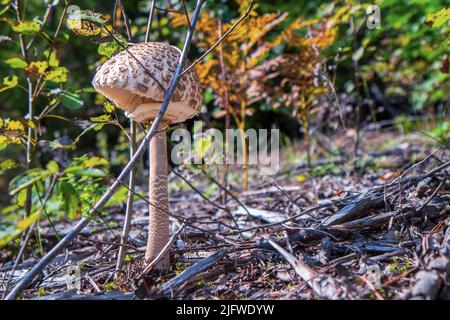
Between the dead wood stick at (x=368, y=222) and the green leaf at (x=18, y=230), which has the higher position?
the green leaf at (x=18, y=230)

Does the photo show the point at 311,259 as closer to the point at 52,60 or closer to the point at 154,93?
the point at 154,93

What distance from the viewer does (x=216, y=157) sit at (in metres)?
3.49

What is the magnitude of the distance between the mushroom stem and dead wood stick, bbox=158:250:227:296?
0.82 ft

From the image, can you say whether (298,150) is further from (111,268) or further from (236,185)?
(111,268)

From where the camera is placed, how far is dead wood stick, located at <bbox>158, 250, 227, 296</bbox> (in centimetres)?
191

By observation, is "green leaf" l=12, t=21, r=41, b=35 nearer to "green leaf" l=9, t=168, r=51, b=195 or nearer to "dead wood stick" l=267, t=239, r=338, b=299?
"green leaf" l=9, t=168, r=51, b=195

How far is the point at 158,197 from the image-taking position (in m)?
2.25

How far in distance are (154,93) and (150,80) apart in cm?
6

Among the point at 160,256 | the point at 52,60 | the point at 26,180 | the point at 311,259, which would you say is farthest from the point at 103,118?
the point at 311,259

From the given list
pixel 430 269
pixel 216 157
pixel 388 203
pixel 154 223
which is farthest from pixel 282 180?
pixel 430 269

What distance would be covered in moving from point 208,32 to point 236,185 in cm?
175

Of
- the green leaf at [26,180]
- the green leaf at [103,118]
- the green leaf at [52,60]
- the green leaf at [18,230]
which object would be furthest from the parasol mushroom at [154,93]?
the green leaf at [52,60]

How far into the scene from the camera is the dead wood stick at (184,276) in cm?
191

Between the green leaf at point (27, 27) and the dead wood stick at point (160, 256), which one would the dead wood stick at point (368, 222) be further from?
the green leaf at point (27, 27)
